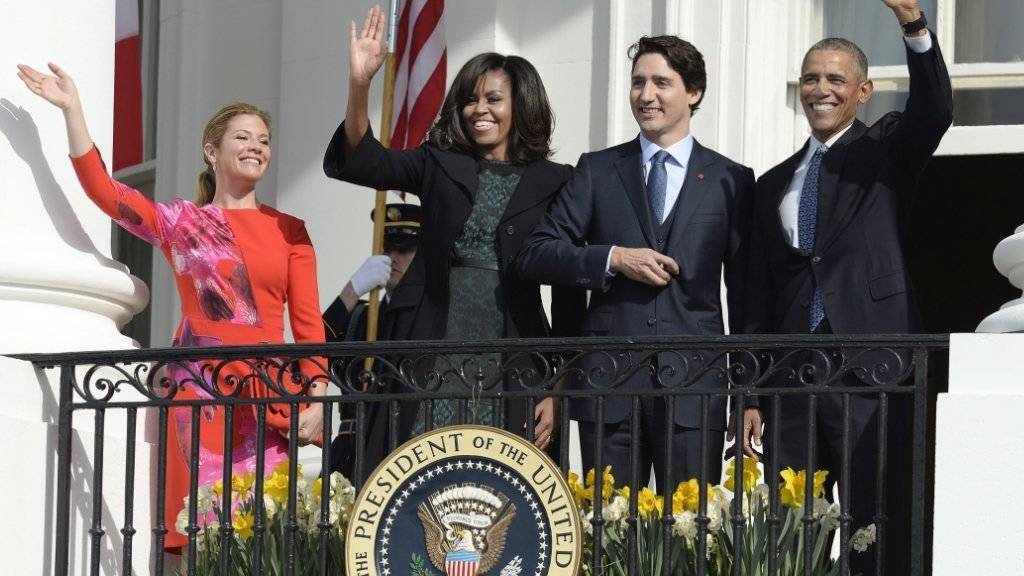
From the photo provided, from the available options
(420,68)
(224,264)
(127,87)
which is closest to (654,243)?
(224,264)

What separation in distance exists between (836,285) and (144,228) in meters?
2.17

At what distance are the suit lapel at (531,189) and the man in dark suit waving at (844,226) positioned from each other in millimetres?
696

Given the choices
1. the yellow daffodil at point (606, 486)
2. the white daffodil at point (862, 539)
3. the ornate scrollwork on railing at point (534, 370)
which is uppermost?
the ornate scrollwork on railing at point (534, 370)

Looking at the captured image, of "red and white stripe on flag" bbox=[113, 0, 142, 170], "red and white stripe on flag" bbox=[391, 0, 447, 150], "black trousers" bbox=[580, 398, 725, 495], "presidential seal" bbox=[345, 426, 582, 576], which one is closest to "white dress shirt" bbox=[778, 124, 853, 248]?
"black trousers" bbox=[580, 398, 725, 495]

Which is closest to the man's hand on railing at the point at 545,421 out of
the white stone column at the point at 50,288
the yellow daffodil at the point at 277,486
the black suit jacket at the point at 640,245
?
the black suit jacket at the point at 640,245

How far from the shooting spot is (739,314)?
6730 mm

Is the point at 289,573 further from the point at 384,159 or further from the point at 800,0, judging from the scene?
the point at 800,0

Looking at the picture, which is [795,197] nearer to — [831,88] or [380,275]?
[831,88]

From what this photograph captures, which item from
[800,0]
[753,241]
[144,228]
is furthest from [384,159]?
[800,0]

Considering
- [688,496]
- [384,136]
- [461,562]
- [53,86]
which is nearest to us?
[461,562]

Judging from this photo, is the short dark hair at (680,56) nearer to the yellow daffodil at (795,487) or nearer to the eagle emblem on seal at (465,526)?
the yellow daffodil at (795,487)

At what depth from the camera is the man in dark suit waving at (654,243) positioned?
6559 mm

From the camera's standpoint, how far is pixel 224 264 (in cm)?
695

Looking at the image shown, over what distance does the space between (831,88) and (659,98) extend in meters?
0.54
